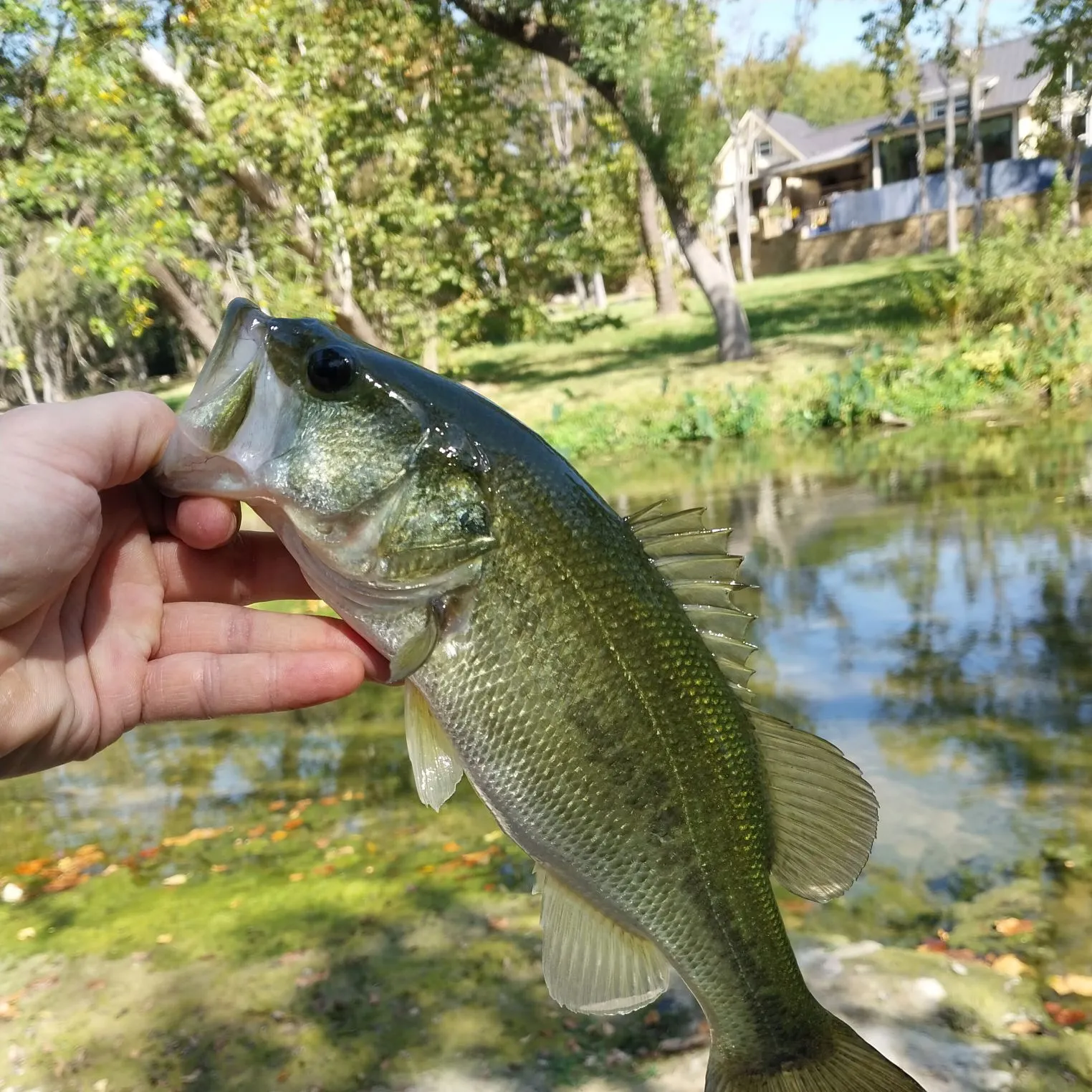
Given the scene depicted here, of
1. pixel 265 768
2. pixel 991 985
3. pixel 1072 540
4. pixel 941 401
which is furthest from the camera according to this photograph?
pixel 941 401

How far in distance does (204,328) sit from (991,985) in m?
14.9

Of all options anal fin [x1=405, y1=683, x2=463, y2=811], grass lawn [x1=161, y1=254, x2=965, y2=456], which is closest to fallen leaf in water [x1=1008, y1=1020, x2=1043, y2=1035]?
anal fin [x1=405, y1=683, x2=463, y2=811]

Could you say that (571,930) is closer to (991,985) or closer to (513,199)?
(991,985)

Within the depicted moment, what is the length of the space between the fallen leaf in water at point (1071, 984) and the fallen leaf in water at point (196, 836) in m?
3.97

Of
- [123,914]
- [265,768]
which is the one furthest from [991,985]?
[265,768]

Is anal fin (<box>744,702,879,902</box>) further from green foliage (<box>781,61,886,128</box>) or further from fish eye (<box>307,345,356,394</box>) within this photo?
green foliage (<box>781,61,886,128</box>)

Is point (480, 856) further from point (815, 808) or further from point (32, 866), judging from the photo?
point (815, 808)

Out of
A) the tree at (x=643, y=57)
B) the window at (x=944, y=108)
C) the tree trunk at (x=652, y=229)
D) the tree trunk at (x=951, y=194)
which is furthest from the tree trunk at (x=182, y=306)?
the window at (x=944, y=108)

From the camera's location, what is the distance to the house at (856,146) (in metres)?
42.2

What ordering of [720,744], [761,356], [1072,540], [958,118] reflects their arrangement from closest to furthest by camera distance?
1. [720,744]
2. [1072,540]
3. [761,356]
4. [958,118]

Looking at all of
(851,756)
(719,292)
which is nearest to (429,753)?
(851,756)

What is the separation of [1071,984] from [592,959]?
8.05 feet

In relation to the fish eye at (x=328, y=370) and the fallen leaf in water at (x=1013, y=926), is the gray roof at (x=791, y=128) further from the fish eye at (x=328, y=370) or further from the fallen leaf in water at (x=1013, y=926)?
the fish eye at (x=328, y=370)

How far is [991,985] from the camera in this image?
3.62 m
